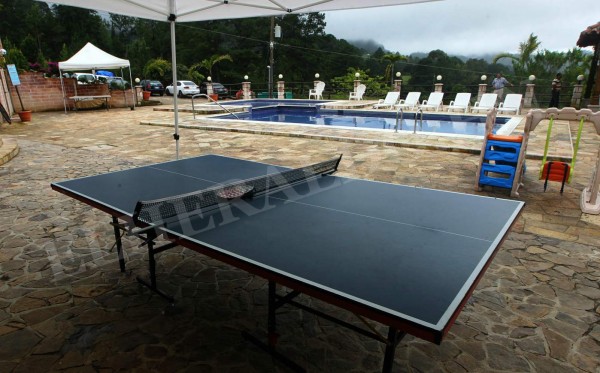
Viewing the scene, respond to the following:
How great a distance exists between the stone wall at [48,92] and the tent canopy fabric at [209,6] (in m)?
13.4

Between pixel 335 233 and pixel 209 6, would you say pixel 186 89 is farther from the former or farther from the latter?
pixel 335 233

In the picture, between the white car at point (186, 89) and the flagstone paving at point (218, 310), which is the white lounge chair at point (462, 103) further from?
the white car at point (186, 89)

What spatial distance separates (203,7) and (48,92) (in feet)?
49.0

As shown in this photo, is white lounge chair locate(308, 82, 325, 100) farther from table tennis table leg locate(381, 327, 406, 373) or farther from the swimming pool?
table tennis table leg locate(381, 327, 406, 373)

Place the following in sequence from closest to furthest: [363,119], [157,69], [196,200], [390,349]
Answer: [390,349] → [196,200] → [363,119] → [157,69]

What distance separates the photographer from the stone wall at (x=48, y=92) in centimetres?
1481

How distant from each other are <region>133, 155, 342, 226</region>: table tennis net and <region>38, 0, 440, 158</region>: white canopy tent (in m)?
2.41

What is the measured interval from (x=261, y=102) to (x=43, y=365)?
20.3 m

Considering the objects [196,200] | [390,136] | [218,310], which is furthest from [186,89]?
[196,200]

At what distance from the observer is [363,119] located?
1570cm

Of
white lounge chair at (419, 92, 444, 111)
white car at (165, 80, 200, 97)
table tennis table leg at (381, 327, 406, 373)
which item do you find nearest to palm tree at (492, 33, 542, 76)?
white lounge chair at (419, 92, 444, 111)

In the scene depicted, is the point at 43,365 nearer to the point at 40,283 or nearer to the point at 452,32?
the point at 40,283

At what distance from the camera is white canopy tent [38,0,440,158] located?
4.23 m

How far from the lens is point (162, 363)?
2.10 metres
